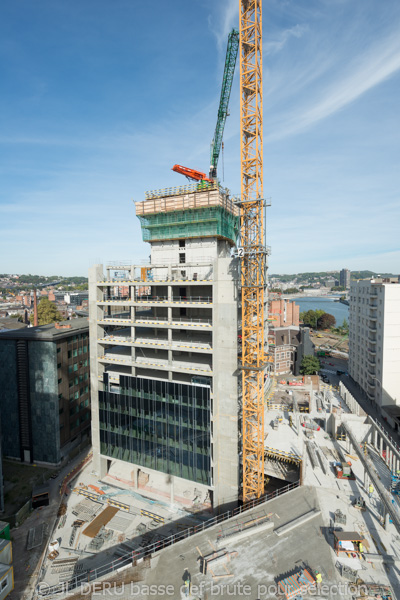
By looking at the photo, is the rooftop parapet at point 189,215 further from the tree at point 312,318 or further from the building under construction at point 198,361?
the tree at point 312,318

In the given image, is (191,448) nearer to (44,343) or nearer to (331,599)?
(331,599)

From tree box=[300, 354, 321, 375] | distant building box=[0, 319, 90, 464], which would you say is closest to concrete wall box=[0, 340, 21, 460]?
distant building box=[0, 319, 90, 464]

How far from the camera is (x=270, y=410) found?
179ft

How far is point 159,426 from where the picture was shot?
4122 centimetres

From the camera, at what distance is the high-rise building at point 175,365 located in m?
→ 37.8

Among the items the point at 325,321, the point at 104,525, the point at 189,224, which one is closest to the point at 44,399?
the point at 104,525

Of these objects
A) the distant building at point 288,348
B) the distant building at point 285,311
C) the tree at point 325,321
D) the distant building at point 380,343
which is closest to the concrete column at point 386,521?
the distant building at point 380,343

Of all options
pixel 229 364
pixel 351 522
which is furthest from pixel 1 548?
pixel 351 522

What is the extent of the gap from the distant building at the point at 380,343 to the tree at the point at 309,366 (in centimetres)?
1296

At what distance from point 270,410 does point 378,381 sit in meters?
35.1

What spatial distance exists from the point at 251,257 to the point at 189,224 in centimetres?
1458

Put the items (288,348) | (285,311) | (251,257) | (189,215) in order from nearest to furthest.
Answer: (251,257) < (189,215) < (288,348) < (285,311)

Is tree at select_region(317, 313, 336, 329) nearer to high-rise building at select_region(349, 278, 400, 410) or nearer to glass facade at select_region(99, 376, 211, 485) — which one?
high-rise building at select_region(349, 278, 400, 410)

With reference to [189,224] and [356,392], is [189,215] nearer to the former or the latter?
[189,224]
